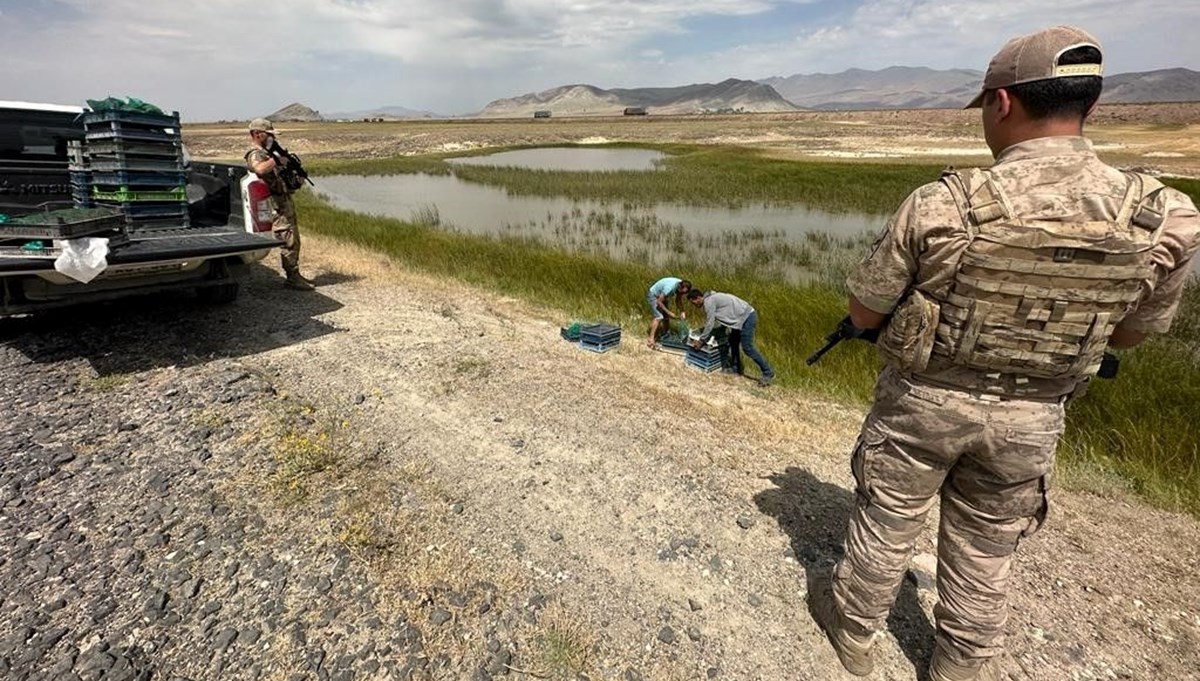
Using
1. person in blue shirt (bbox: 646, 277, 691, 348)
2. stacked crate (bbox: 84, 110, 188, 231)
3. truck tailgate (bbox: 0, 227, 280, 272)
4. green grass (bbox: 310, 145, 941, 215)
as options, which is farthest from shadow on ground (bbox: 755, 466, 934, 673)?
green grass (bbox: 310, 145, 941, 215)

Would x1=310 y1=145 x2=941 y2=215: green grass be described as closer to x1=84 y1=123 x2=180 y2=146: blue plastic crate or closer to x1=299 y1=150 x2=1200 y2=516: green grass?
x1=299 y1=150 x2=1200 y2=516: green grass

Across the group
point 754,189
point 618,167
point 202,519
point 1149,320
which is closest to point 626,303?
point 202,519

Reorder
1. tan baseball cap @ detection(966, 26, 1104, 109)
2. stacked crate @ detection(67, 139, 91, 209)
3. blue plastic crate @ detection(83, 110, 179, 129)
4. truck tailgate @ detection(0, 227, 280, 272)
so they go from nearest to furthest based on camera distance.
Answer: tan baseball cap @ detection(966, 26, 1104, 109), truck tailgate @ detection(0, 227, 280, 272), blue plastic crate @ detection(83, 110, 179, 129), stacked crate @ detection(67, 139, 91, 209)

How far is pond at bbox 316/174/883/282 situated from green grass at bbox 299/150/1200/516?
17.3 inches

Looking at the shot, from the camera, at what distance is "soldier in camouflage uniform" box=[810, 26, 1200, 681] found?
5.89 ft

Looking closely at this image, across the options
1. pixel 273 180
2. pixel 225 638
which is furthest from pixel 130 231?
pixel 225 638

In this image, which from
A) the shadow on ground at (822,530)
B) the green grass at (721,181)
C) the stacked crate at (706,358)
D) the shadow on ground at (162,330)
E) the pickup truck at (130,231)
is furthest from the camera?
the green grass at (721,181)

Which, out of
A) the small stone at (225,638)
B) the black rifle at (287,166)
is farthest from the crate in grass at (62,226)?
the small stone at (225,638)

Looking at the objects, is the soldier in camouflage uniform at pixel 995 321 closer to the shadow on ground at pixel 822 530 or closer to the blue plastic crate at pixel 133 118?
the shadow on ground at pixel 822 530

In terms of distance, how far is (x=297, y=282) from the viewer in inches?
293

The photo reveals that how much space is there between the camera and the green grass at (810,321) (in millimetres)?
4621

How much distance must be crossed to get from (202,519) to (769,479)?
10.5ft

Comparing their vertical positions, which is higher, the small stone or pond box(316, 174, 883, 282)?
pond box(316, 174, 883, 282)

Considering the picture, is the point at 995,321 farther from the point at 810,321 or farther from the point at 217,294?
the point at 217,294
